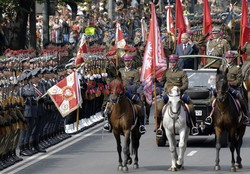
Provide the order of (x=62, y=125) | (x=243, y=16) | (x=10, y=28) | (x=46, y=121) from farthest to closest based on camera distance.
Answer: (x=10, y=28), (x=243, y=16), (x=62, y=125), (x=46, y=121)

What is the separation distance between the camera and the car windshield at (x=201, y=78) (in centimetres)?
2955

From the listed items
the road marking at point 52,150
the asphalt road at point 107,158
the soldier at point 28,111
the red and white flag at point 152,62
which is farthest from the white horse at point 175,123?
the soldier at point 28,111

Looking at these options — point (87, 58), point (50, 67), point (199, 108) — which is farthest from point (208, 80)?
A: point (87, 58)

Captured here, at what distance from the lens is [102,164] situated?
85.3 ft

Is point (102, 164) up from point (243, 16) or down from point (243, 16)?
down

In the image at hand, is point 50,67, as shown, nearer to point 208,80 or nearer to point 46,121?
point 46,121

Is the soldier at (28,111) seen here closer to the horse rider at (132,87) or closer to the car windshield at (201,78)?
the horse rider at (132,87)

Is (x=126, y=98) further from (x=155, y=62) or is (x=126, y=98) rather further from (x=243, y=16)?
(x=243, y=16)

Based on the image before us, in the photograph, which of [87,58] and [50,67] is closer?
[50,67]

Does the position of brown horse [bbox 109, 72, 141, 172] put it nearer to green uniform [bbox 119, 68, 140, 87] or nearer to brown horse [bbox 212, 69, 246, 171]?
green uniform [bbox 119, 68, 140, 87]

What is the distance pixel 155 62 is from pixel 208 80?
2576 mm

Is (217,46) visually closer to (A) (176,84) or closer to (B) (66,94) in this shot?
(B) (66,94)

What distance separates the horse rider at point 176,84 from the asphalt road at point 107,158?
36.7 inches

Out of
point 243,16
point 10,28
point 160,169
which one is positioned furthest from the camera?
point 10,28
